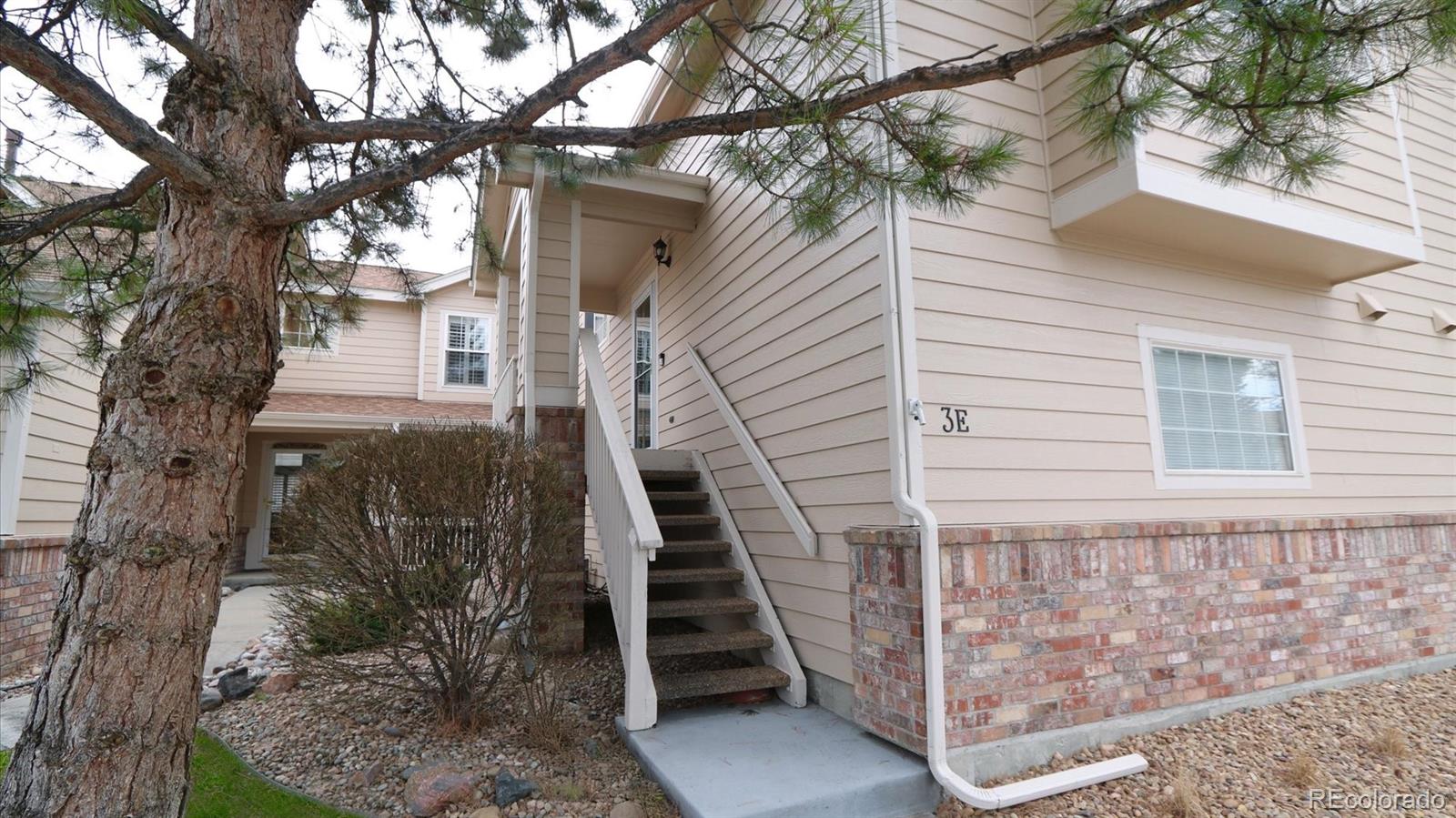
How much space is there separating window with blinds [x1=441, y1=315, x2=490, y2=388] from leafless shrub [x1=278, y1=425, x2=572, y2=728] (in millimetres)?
9257

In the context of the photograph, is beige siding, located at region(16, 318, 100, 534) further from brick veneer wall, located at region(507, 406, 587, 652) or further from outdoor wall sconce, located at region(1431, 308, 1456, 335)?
outdoor wall sconce, located at region(1431, 308, 1456, 335)

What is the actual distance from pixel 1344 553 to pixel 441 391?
12.0 m

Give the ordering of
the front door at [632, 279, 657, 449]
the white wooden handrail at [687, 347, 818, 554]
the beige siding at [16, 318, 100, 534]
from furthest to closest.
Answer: the front door at [632, 279, 657, 449] → the beige siding at [16, 318, 100, 534] → the white wooden handrail at [687, 347, 818, 554]

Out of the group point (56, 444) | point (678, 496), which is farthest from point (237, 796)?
point (56, 444)

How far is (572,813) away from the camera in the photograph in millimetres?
2902

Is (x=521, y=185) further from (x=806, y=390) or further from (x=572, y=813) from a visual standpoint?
(x=572, y=813)

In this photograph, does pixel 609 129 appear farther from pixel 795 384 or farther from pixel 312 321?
pixel 312 321

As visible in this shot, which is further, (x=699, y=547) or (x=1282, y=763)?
(x=699, y=547)

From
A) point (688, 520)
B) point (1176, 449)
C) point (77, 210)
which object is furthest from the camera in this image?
point (688, 520)

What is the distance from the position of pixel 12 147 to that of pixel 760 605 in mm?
4171

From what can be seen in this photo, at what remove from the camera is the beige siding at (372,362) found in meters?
11.8

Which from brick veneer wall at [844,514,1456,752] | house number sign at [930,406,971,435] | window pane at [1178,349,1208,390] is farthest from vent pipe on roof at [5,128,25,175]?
window pane at [1178,349,1208,390]

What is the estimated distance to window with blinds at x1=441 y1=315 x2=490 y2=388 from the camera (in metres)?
12.6

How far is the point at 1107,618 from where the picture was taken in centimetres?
355
